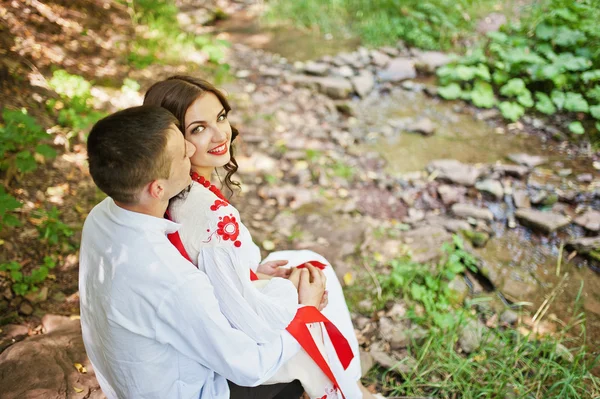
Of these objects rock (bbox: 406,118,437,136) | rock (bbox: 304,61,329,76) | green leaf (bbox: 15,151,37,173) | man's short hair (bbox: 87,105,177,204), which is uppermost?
man's short hair (bbox: 87,105,177,204)

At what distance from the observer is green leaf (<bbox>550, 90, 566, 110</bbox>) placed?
6281mm

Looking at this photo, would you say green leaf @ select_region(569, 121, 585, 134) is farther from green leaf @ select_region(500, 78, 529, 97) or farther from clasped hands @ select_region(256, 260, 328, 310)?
clasped hands @ select_region(256, 260, 328, 310)

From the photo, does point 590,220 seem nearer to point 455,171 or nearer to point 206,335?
point 455,171

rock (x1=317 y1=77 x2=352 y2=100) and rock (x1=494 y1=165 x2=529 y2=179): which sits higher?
rock (x1=317 y1=77 x2=352 y2=100)

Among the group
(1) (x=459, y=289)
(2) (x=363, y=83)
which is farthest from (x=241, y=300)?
(2) (x=363, y=83)

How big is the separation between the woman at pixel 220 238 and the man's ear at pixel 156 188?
266mm

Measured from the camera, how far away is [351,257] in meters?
3.97

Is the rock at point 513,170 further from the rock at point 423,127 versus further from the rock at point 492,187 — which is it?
the rock at point 423,127

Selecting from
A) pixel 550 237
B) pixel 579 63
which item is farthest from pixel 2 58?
pixel 579 63

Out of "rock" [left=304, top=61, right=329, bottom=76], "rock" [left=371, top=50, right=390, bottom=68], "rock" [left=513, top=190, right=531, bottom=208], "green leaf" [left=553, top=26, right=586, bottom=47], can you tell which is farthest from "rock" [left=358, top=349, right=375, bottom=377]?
"green leaf" [left=553, top=26, right=586, bottom=47]

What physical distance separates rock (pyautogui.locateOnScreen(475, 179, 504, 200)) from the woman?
3276mm

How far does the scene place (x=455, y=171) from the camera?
17.2ft

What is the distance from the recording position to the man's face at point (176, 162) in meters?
1.69

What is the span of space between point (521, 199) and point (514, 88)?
98.6 inches
